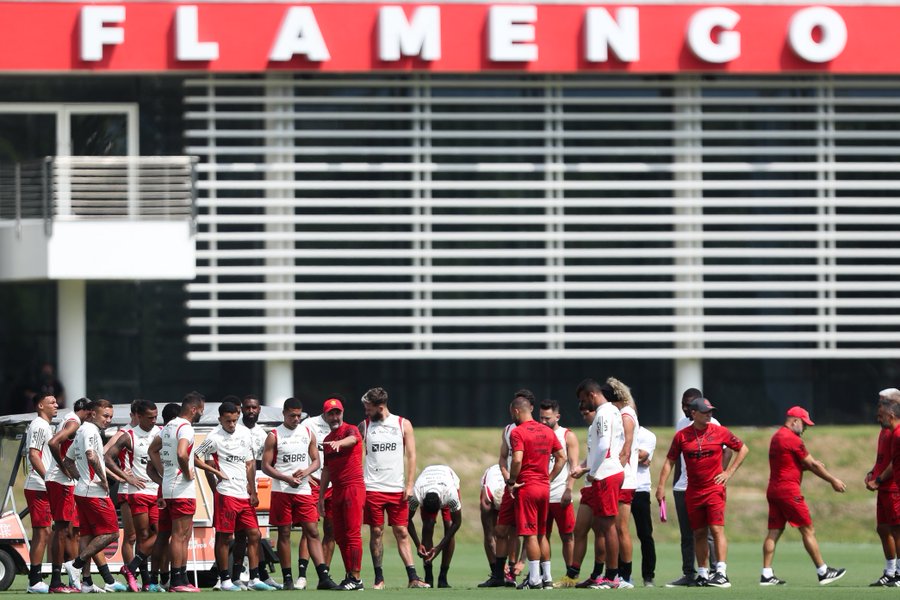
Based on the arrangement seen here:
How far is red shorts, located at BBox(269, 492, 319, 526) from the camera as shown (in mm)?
16734

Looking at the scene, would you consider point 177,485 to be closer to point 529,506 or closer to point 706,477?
point 529,506

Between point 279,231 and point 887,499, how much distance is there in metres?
13.3

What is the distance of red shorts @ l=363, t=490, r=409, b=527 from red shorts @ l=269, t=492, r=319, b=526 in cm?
54

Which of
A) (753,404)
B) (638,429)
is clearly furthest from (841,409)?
(638,429)

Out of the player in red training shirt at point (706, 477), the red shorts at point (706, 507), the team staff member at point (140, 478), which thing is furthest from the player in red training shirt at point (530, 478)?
the team staff member at point (140, 478)

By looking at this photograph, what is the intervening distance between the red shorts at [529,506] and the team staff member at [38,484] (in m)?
4.64

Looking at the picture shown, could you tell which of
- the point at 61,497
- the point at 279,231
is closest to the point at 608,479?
the point at 61,497

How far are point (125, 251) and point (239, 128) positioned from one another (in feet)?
10.4

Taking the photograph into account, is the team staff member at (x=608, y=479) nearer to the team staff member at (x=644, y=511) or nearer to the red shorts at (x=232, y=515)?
the team staff member at (x=644, y=511)

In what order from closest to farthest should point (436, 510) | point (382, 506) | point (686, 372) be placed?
point (382, 506) → point (436, 510) → point (686, 372)

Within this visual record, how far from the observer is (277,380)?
27.8 m

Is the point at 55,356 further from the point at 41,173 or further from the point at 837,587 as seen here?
the point at 837,587

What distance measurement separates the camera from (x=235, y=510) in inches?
653

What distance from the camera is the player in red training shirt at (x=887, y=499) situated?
16.5 meters
